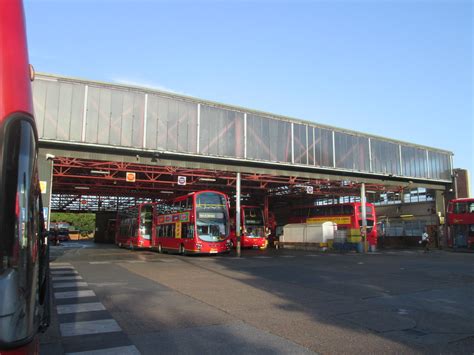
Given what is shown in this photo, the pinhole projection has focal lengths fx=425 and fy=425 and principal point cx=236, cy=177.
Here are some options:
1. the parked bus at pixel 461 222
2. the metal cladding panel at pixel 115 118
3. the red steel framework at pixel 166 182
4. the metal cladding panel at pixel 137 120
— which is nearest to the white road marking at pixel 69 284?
the metal cladding panel at pixel 115 118

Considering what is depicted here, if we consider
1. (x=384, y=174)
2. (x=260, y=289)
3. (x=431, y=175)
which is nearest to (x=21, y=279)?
(x=260, y=289)

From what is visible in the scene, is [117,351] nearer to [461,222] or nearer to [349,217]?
[349,217]

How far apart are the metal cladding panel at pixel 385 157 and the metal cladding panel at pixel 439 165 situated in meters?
4.86

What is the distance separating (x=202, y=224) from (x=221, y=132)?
604 centimetres

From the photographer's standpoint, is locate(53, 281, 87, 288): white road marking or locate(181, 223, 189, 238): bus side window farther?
locate(181, 223, 189, 238): bus side window

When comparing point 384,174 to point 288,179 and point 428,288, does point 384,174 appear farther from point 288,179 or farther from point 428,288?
point 428,288

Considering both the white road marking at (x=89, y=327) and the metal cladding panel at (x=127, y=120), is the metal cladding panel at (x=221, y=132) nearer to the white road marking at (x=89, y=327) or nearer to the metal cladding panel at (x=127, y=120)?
the metal cladding panel at (x=127, y=120)

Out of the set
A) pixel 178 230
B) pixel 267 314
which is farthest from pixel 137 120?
pixel 267 314

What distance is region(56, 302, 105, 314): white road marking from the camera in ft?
27.9

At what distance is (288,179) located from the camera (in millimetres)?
33469

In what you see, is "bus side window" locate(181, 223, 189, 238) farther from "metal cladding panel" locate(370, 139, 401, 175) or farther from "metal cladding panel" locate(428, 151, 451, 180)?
"metal cladding panel" locate(428, 151, 451, 180)

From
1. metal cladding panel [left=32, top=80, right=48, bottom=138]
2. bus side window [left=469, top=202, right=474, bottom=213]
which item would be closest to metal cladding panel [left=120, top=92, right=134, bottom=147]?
metal cladding panel [left=32, top=80, right=48, bottom=138]

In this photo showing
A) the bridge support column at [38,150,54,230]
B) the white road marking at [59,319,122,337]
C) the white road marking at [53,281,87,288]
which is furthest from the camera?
the bridge support column at [38,150,54,230]

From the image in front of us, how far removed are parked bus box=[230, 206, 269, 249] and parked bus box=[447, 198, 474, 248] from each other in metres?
15.6
